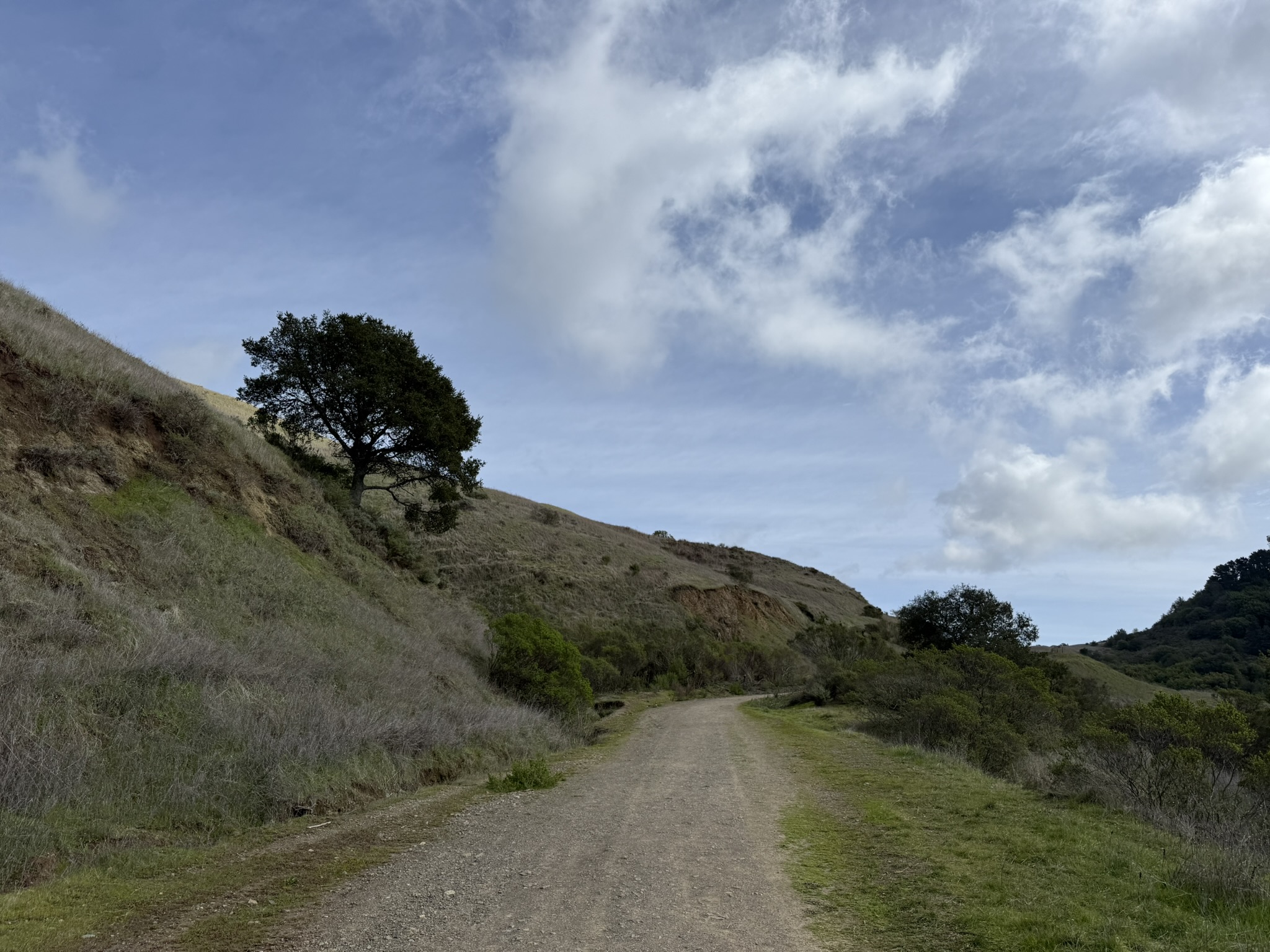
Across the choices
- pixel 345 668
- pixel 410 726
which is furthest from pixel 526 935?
pixel 345 668

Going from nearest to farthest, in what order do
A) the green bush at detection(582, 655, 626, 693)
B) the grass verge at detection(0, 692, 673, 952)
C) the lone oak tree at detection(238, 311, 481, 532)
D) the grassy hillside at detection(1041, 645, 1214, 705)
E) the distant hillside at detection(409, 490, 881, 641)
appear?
the grass verge at detection(0, 692, 673, 952), the lone oak tree at detection(238, 311, 481, 532), the green bush at detection(582, 655, 626, 693), the distant hillside at detection(409, 490, 881, 641), the grassy hillside at detection(1041, 645, 1214, 705)

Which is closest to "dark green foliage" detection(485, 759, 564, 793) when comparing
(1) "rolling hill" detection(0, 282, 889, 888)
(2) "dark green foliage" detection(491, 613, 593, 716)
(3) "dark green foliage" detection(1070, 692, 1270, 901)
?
(1) "rolling hill" detection(0, 282, 889, 888)

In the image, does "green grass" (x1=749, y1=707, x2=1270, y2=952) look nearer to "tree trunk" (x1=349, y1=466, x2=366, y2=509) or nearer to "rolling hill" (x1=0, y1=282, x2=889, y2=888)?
"rolling hill" (x1=0, y1=282, x2=889, y2=888)

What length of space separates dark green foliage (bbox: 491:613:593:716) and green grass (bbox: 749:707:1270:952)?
11.5 metres

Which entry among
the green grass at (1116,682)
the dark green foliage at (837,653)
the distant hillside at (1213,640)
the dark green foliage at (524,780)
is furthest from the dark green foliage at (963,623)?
the dark green foliage at (524,780)

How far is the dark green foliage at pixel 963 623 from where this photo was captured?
4194 cm

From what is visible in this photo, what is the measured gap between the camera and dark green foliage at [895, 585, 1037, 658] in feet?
138

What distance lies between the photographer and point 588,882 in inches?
269

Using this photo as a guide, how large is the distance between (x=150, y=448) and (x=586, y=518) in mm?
74305

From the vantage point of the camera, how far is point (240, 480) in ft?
67.9

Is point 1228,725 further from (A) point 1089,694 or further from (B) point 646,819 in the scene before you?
(A) point 1089,694

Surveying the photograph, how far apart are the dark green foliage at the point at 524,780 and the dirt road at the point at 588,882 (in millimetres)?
381

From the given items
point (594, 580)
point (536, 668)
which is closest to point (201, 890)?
point (536, 668)

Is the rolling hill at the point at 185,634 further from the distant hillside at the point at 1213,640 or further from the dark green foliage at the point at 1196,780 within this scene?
the distant hillside at the point at 1213,640
